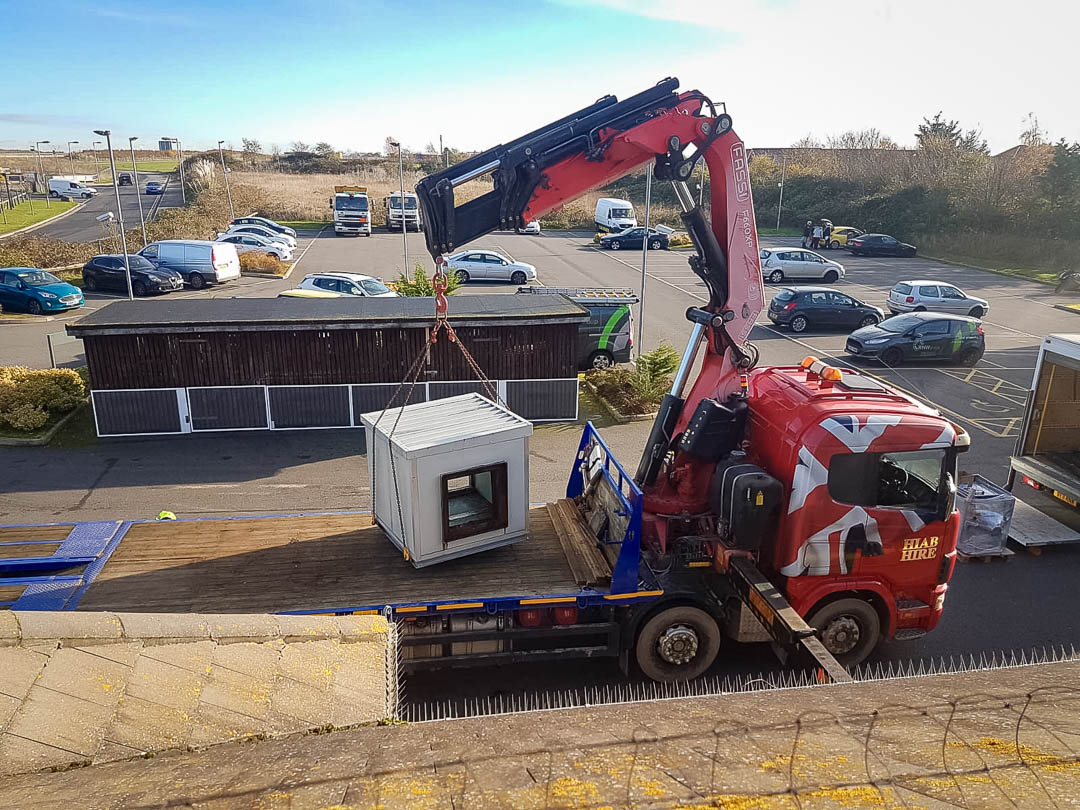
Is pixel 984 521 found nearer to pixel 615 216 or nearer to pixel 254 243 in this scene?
pixel 254 243

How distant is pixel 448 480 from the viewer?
309 inches

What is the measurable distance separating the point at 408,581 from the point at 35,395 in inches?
496

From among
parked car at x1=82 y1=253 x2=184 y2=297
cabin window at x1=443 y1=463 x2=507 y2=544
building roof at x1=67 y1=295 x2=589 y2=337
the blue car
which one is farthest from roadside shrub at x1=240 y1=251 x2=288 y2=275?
cabin window at x1=443 y1=463 x2=507 y2=544

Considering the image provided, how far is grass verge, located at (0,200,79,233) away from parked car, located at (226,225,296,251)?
16758mm

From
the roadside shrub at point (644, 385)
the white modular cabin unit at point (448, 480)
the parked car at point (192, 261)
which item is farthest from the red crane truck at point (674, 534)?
the parked car at point (192, 261)

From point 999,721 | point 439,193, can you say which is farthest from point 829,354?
point 999,721

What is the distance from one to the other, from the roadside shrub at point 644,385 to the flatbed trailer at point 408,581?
8938mm

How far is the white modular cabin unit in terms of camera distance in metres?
7.68

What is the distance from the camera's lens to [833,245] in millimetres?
48781

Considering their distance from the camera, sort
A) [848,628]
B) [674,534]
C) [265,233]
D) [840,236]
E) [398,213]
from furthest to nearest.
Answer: [398,213] → [840,236] → [265,233] → [674,534] → [848,628]

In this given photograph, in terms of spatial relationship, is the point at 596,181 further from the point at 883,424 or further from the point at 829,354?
the point at 829,354

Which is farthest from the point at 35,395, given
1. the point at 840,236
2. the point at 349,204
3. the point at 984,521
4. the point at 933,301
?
the point at 840,236

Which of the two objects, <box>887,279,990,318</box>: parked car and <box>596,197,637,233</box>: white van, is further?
<box>596,197,637,233</box>: white van

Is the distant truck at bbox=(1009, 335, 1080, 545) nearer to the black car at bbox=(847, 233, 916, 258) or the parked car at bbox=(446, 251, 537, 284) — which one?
the parked car at bbox=(446, 251, 537, 284)
